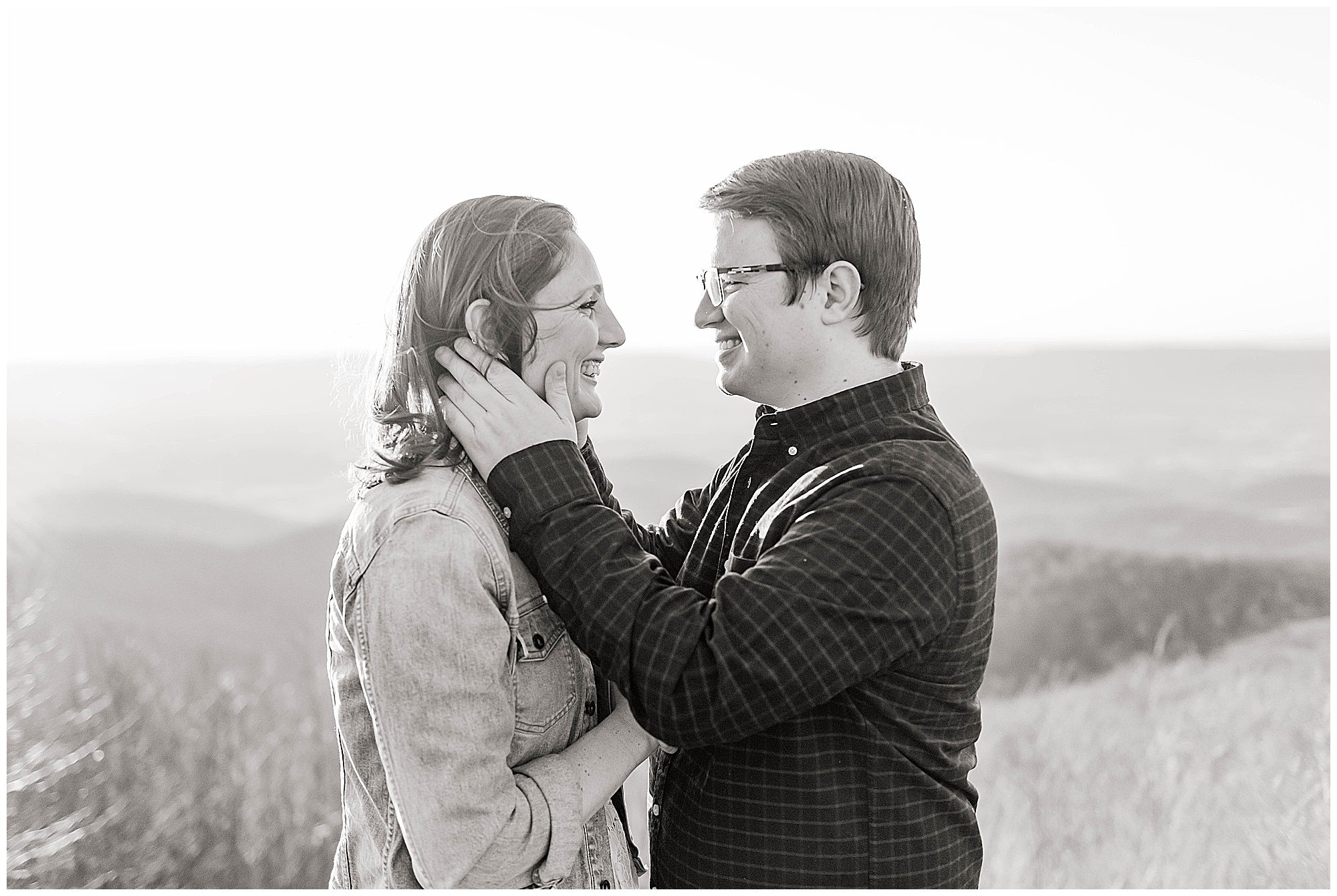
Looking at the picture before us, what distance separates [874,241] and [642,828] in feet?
11.1

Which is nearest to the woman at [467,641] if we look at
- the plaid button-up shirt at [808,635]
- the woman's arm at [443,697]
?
the woman's arm at [443,697]

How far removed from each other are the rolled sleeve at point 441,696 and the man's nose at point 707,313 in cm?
60

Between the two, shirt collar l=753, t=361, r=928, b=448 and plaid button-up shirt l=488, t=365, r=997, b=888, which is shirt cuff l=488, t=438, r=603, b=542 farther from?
shirt collar l=753, t=361, r=928, b=448

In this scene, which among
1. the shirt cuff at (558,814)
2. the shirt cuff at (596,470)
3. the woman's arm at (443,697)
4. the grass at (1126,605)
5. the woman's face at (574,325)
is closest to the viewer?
the woman's arm at (443,697)

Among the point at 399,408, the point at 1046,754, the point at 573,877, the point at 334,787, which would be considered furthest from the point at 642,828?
the point at 399,408

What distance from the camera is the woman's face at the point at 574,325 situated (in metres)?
1.65

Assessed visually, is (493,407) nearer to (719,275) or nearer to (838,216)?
(719,275)

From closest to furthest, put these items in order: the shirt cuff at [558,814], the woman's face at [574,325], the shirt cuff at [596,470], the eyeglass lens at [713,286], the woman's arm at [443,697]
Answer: the woman's arm at [443,697] → the shirt cuff at [558,814] → the woman's face at [574,325] → the eyeglass lens at [713,286] → the shirt cuff at [596,470]

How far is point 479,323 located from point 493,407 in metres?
0.13

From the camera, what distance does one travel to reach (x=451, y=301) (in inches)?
64.4

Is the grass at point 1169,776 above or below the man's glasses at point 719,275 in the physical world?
below

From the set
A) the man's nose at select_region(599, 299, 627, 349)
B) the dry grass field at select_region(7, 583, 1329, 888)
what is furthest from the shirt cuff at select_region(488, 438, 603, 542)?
the dry grass field at select_region(7, 583, 1329, 888)

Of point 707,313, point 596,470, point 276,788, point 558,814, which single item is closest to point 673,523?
point 596,470

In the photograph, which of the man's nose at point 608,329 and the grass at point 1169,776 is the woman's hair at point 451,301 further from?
the grass at point 1169,776
